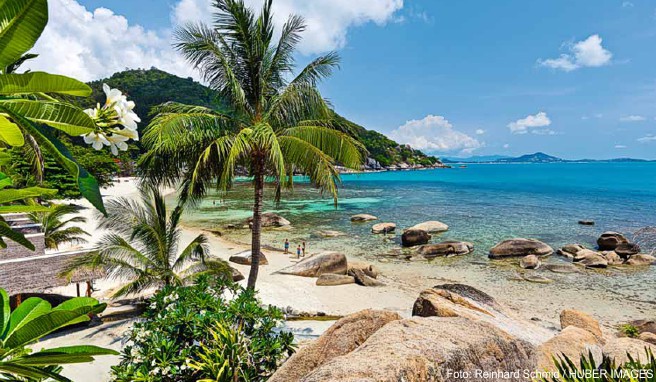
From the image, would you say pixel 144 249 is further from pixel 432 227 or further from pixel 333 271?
pixel 432 227

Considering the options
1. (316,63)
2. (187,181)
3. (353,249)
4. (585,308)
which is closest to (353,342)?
(187,181)

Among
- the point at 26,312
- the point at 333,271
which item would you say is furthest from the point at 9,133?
the point at 333,271

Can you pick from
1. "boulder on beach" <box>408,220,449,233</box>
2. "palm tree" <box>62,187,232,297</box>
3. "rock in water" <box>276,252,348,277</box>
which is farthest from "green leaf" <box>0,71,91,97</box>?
"boulder on beach" <box>408,220,449,233</box>

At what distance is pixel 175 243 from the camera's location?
10047mm

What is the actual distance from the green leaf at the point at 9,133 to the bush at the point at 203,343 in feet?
13.1

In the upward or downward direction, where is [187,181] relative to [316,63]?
downward

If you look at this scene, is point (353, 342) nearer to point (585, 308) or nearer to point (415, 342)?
point (415, 342)

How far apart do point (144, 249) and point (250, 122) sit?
4.75 metres

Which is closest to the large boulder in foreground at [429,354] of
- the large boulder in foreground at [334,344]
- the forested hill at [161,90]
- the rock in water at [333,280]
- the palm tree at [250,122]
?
the large boulder in foreground at [334,344]

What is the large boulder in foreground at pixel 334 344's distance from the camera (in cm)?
467

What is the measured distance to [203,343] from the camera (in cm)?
504

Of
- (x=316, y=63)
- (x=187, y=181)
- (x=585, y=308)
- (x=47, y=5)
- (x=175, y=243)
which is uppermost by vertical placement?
(x=316, y=63)

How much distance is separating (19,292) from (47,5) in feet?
34.5

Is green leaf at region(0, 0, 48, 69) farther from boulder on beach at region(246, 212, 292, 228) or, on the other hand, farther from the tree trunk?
boulder on beach at region(246, 212, 292, 228)
